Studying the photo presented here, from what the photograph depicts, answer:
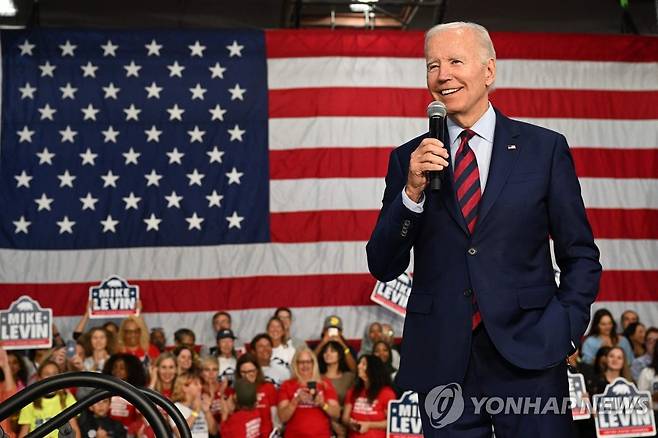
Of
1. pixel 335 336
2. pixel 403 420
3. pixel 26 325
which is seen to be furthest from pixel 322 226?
pixel 403 420

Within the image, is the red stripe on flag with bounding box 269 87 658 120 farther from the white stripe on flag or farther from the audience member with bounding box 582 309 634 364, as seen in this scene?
the audience member with bounding box 582 309 634 364

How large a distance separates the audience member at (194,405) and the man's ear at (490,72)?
16.5ft

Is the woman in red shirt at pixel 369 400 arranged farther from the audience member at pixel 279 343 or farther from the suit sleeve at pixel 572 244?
the suit sleeve at pixel 572 244

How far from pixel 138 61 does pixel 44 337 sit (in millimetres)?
3086

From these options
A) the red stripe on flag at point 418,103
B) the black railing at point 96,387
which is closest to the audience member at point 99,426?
the red stripe on flag at point 418,103

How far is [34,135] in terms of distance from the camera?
31.7 feet

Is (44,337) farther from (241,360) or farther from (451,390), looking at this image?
(451,390)

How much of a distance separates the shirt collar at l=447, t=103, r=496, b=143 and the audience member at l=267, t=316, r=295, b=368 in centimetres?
643

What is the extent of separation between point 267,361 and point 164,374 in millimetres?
1432

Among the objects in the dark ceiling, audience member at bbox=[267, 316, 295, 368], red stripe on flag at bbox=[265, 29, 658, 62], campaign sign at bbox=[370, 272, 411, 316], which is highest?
the dark ceiling

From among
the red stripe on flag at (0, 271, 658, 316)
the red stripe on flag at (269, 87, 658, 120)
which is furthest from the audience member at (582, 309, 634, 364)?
the red stripe on flag at (269, 87, 658, 120)

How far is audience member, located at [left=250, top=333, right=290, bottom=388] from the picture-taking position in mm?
8411

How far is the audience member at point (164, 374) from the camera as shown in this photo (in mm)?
7281

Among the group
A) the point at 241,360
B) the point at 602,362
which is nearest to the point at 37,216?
the point at 241,360
